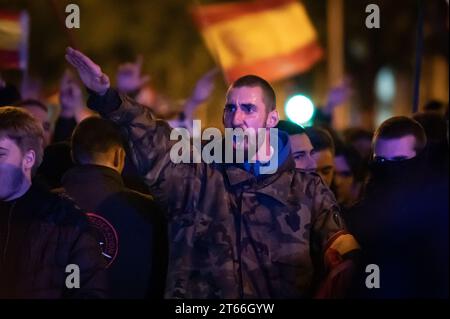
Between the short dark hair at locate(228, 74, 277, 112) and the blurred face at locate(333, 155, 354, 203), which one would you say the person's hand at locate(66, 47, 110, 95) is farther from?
the blurred face at locate(333, 155, 354, 203)

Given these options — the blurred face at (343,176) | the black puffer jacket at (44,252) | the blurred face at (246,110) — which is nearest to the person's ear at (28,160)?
the black puffer jacket at (44,252)

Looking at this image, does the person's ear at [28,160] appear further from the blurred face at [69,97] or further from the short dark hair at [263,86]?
the blurred face at [69,97]

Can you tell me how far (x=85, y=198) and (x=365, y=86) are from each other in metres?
25.7

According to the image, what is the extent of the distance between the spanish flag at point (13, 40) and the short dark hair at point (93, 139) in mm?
2858

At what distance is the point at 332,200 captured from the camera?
477cm

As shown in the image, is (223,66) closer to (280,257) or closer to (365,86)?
(280,257)

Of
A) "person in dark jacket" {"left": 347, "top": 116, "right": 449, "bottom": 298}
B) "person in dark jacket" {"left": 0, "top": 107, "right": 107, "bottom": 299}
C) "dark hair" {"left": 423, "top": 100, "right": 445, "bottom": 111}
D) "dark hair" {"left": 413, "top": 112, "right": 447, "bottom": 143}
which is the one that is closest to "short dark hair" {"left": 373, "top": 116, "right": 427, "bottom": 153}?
"person in dark jacket" {"left": 347, "top": 116, "right": 449, "bottom": 298}

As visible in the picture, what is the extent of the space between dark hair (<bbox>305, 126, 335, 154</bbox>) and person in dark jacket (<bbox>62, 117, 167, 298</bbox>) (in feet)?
5.88

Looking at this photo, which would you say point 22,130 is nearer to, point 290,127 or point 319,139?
point 290,127

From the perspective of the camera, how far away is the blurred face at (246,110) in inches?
190

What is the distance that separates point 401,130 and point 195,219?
163cm

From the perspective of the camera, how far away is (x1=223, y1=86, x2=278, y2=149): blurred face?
4.82m

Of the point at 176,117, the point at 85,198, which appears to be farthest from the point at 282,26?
the point at 85,198

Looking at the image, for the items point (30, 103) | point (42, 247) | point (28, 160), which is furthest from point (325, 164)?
point (42, 247)
